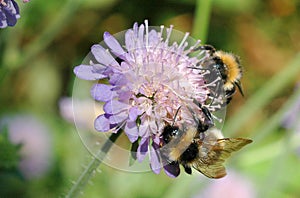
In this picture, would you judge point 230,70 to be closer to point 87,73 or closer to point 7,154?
point 87,73

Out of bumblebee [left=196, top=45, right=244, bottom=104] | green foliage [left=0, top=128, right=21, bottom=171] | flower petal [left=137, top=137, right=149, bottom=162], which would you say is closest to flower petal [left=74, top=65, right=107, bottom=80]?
flower petal [left=137, top=137, right=149, bottom=162]

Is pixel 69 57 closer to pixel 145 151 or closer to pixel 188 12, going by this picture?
pixel 188 12

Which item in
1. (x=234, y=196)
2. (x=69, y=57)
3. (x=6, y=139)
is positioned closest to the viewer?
(x=6, y=139)

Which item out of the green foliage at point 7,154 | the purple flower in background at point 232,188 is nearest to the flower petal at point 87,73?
the green foliage at point 7,154

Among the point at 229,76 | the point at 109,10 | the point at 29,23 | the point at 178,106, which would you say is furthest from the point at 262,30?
the point at 178,106

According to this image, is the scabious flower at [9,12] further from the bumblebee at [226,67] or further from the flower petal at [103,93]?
the bumblebee at [226,67]

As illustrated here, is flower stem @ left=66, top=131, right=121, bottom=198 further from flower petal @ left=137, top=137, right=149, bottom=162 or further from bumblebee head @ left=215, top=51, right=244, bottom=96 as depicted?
bumblebee head @ left=215, top=51, right=244, bottom=96
